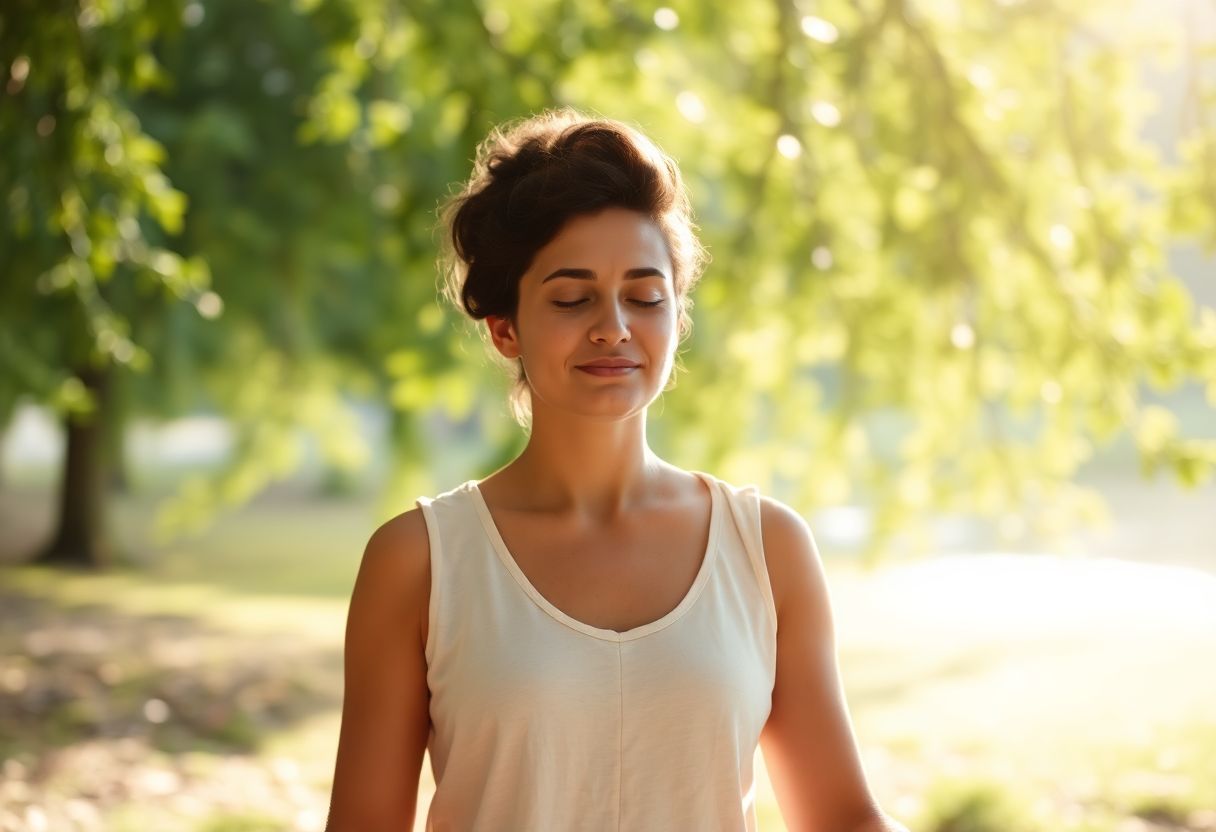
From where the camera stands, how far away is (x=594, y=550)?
1.79 meters

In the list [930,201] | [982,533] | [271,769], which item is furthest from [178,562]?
[930,201]

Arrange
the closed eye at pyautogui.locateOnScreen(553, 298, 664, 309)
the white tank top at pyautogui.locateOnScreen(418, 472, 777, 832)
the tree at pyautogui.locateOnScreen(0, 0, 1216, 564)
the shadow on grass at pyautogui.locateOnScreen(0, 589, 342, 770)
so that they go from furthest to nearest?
1. the shadow on grass at pyautogui.locateOnScreen(0, 589, 342, 770)
2. the tree at pyautogui.locateOnScreen(0, 0, 1216, 564)
3. the closed eye at pyautogui.locateOnScreen(553, 298, 664, 309)
4. the white tank top at pyautogui.locateOnScreen(418, 472, 777, 832)

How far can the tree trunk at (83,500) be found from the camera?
1114cm

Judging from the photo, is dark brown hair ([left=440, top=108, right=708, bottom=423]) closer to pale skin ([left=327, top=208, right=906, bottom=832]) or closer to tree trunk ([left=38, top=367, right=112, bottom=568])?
pale skin ([left=327, top=208, right=906, bottom=832])

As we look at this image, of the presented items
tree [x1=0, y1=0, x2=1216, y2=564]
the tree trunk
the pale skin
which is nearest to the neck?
the pale skin

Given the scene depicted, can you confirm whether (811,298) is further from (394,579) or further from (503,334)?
(394,579)

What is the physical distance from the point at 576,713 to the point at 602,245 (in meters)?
0.55

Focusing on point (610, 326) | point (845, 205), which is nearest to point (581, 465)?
point (610, 326)

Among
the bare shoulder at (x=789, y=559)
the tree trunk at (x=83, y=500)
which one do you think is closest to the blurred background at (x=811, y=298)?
the bare shoulder at (x=789, y=559)

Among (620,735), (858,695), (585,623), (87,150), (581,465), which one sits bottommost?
(620,735)

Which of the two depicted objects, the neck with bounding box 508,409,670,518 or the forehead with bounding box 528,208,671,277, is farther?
the neck with bounding box 508,409,670,518

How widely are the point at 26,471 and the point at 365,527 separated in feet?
30.3

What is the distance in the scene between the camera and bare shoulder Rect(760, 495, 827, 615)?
180cm

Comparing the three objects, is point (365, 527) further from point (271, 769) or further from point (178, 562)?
point (271, 769)
